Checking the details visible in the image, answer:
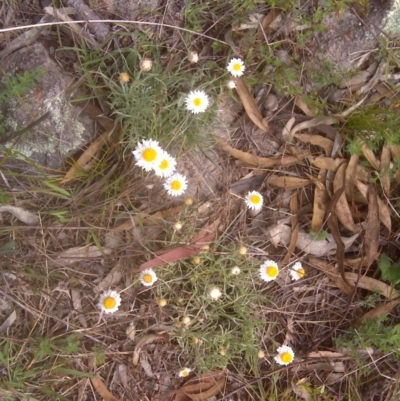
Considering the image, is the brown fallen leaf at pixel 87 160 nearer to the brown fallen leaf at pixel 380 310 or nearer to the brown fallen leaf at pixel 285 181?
the brown fallen leaf at pixel 285 181

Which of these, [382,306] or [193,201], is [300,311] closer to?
[382,306]

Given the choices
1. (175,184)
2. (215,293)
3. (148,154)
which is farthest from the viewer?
(215,293)

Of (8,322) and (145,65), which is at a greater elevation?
(145,65)

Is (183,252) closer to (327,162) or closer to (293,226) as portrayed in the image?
(293,226)

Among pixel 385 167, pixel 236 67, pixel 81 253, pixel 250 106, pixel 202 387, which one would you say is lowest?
pixel 202 387

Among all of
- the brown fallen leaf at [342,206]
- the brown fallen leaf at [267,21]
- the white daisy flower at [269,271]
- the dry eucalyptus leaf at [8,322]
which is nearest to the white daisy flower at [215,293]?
the white daisy flower at [269,271]

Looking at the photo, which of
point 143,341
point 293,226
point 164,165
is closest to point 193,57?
point 164,165

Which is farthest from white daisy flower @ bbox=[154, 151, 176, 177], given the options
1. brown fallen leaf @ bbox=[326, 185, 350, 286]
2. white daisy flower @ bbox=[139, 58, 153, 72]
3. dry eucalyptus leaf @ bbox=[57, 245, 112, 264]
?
brown fallen leaf @ bbox=[326, 185, 350, 286]

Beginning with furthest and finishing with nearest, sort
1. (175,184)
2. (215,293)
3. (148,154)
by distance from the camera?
(215,293)
(175,184)
(148,154)

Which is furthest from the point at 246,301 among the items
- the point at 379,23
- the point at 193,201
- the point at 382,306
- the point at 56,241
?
the point at 379,23
